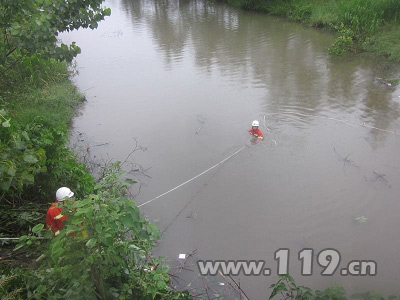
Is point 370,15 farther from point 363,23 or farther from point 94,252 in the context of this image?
point 94,252

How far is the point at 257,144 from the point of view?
6.95 m

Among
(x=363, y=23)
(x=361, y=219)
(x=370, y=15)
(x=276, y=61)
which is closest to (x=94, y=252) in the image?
(x=361, y=219)

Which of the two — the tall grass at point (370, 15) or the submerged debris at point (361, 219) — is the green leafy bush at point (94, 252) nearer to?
the submerged debris at point (361, 219)

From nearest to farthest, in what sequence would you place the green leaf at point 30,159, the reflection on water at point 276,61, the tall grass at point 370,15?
the green leaf at point 30,159, the reflection on water at point 276,61, the tall grass at point 370,15

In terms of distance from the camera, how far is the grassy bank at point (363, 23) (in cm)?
1117

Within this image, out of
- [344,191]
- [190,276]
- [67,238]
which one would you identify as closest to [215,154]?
[344,191]

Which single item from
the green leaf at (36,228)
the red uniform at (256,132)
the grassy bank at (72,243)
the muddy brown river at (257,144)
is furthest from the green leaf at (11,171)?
the red uniform at (256,132)

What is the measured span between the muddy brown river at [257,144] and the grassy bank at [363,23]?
56cm

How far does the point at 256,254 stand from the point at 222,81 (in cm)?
633

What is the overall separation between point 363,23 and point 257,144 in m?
7.90

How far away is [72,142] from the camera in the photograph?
24.5ft

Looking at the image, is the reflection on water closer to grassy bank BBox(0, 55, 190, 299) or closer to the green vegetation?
the green vegetation

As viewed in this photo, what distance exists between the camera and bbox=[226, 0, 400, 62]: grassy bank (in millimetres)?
11172

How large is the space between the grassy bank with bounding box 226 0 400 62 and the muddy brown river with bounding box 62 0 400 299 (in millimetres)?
558
